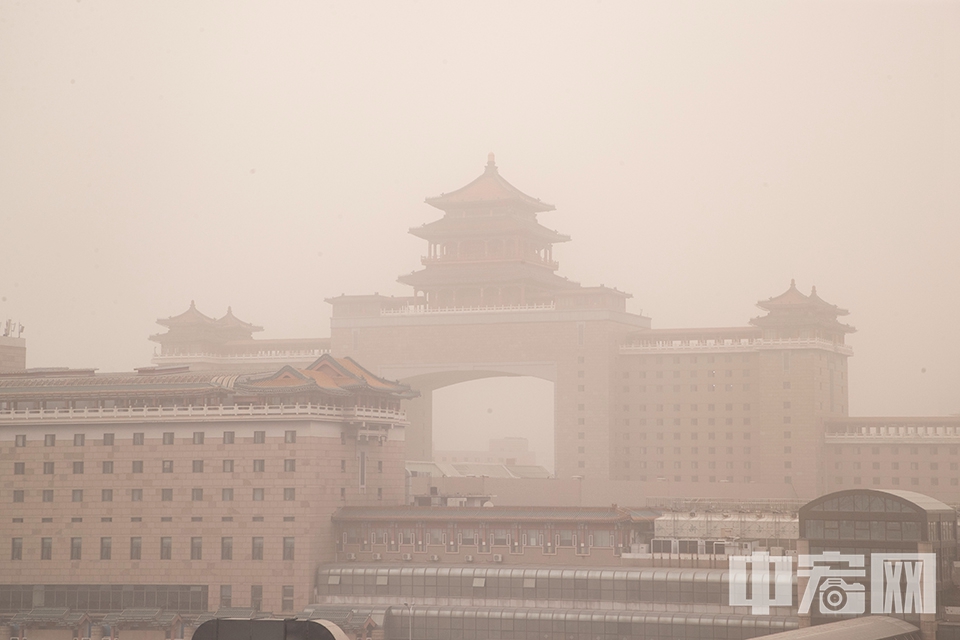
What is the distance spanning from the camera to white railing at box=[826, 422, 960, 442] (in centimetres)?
8825

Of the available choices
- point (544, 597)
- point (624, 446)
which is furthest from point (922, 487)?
point (544, 597)

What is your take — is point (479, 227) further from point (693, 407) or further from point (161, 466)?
point (161, 466)

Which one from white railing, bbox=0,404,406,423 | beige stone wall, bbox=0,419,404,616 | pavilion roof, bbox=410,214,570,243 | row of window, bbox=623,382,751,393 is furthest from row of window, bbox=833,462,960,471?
beige stone wall, bbox=0,419,404,616

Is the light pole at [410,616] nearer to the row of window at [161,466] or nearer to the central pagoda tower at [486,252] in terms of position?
the row of window at [161,466]

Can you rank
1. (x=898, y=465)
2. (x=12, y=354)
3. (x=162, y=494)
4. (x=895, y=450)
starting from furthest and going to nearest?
1. (x=895, y=450)
2. (x=898, y=465)
3. (x=12, y=354)
4. (x=162, y=494)

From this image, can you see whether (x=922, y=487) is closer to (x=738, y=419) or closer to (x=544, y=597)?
(x=738, y=419)

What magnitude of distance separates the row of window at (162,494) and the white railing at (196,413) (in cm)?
309

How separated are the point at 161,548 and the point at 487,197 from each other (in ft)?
162

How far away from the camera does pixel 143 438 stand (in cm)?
5872

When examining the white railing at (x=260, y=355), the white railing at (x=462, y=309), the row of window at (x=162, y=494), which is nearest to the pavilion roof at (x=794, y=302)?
the white railing at (x=462, y=309)

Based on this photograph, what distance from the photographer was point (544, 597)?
173 ft

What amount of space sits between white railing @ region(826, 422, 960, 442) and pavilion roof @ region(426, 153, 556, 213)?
90.8 ft

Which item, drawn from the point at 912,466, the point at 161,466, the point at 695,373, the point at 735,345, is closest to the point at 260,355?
the point at 695,373

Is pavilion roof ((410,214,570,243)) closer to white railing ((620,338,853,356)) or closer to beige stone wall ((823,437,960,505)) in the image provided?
white railing ((620,338,853,356))
